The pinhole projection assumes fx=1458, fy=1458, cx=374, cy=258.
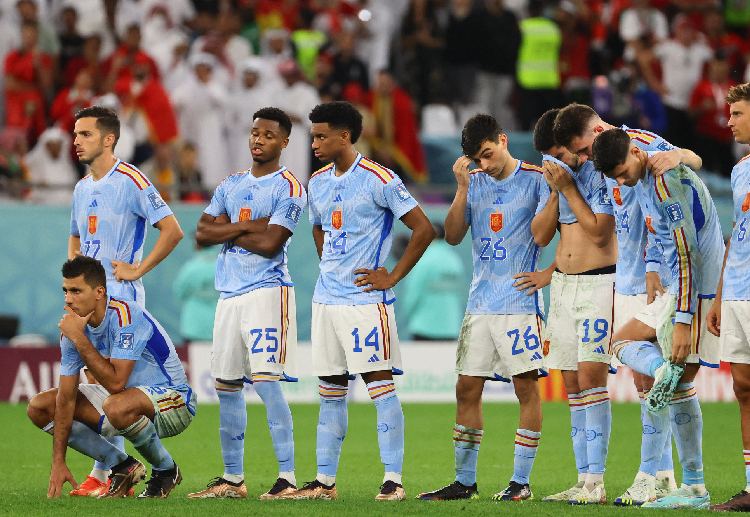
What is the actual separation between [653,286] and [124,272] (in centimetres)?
352

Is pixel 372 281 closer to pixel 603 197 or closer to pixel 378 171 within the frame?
pixel 378 171

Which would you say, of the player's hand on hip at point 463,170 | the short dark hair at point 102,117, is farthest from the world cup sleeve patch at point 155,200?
the player's hand on hip at point 463,170

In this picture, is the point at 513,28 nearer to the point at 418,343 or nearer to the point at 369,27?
the point at 369,27

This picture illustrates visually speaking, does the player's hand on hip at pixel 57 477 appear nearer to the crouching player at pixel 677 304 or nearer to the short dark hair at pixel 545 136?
the crouching player at pixel 677 304

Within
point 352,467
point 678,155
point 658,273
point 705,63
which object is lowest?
point 352,467

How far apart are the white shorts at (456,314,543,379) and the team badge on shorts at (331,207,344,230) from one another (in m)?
1.06

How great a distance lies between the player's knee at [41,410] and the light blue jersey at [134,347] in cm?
25

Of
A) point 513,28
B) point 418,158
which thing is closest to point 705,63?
point 513,28

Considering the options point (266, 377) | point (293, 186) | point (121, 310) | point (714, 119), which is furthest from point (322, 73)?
point (121, 310)

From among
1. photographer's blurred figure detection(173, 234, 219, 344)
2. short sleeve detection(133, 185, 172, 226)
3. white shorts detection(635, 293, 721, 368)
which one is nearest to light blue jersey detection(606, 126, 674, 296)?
white shorts detection(635, 293, 721, 368)

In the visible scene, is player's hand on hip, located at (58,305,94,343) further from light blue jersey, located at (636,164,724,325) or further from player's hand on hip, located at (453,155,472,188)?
light blue jersey, located at (636,164,724,325)

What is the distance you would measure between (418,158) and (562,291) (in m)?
10.6

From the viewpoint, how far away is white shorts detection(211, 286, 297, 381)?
9461 millimetres

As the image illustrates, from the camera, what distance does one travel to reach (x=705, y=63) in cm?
2189
